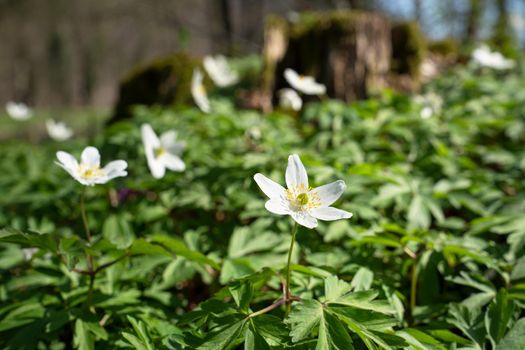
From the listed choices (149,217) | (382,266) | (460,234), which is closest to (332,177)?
(382,266)

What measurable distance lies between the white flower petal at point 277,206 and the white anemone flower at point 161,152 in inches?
43.8

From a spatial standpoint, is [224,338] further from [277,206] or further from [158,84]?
[158,84]

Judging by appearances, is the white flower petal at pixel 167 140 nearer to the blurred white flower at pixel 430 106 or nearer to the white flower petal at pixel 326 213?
the white flower petal at pixel 326 213

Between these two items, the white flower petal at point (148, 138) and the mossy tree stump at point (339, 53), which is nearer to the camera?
the white flower petal at point (148, 138)

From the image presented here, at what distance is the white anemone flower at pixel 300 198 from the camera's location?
4.65 ft

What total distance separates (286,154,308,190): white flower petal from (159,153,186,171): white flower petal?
3.45 ft

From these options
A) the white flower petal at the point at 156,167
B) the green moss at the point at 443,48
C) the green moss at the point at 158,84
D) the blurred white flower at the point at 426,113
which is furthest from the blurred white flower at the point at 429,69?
the white flower petal at the point at 156,167

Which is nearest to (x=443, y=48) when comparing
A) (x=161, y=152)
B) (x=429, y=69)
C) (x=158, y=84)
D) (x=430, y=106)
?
(x=429, y=69)

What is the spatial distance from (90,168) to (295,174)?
895mm

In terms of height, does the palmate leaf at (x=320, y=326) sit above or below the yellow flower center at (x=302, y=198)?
below

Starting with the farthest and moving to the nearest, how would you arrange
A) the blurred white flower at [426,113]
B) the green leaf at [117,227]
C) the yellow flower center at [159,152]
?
the blurred white flower at [426,113] → the yellow flower center at [159,152] → the green leaf at [117,227]

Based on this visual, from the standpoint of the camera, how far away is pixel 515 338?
1.43 m

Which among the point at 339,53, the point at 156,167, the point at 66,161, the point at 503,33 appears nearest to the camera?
the point at 66,161

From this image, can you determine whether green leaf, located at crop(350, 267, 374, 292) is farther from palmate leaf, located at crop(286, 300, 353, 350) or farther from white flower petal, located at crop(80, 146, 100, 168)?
white flower petal, located at crop(80, 146, 100, 168)
